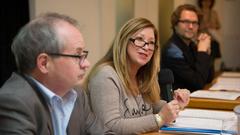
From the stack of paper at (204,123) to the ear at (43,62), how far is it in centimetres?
67

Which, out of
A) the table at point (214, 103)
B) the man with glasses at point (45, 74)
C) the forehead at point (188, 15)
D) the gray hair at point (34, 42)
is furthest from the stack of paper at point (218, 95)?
the gray hair at point (34, 42)

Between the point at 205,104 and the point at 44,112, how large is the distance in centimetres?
117

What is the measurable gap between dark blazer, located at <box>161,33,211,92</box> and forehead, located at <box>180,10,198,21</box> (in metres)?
0.16

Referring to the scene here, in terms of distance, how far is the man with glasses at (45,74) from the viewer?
1094 millimetres

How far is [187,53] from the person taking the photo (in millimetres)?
2801

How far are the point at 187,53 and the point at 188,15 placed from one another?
30 centimetres

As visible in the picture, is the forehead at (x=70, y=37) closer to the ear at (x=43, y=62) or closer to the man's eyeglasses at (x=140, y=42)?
the ear at (x=43, y=62)

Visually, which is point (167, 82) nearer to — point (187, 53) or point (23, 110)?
point (23, 110)

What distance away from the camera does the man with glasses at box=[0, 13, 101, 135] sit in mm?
1094

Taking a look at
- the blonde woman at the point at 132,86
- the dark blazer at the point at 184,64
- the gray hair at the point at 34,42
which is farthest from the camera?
the dark blazer at the point at 184,64

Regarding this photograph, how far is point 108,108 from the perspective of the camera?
1740 mm

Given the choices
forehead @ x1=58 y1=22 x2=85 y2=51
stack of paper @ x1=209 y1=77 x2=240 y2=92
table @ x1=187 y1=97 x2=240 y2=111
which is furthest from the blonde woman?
stack of paper @ x1=209 y1=77 x2=240 y2=92

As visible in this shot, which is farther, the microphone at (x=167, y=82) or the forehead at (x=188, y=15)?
the forehead at (x=188, y=15)

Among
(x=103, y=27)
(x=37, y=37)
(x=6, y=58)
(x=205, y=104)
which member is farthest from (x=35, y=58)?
(x=6, y=58)
